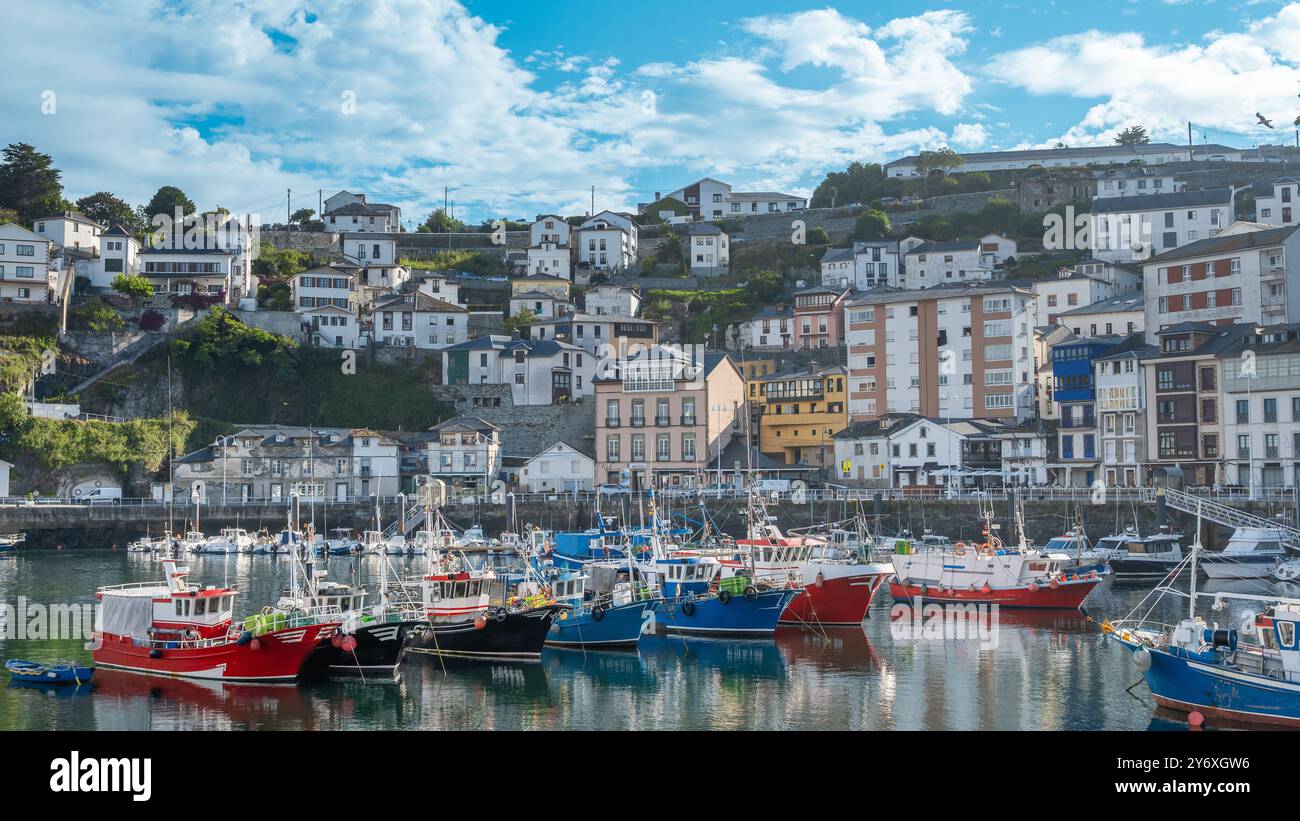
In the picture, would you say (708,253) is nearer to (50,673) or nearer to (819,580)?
(819,580)

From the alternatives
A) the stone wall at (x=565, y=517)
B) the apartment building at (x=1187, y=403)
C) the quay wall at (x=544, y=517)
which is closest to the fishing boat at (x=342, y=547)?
the quay wall at (x=544, y=517)

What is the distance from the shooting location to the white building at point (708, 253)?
10662 cm

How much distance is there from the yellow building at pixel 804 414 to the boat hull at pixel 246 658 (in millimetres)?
52620

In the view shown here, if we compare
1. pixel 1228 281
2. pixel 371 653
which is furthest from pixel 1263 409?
pixel 371 653

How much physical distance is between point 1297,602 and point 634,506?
1909 inches

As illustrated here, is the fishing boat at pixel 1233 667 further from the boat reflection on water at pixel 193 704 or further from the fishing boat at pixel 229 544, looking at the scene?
the fishing boat at pixel 229 544

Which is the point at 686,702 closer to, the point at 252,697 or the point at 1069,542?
the point at 252,697

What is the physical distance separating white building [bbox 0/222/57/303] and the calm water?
175 ft

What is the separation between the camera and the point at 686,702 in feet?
94.5

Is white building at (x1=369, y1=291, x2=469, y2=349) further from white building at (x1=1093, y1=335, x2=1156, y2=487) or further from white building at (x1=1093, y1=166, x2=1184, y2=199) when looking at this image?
white building at (x1=1093, y1=166, x2=1184, y2=199)

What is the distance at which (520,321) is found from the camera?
91500 mm

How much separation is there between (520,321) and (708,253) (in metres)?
21.8

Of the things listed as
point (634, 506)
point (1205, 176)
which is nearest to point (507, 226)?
point (634, 506)

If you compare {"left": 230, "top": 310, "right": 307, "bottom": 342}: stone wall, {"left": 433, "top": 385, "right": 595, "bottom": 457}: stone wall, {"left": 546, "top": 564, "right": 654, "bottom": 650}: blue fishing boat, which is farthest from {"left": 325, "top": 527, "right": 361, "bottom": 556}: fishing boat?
{"left": 546, "top": 564, "right": 654, "bottom": 650}: blue fishing boat
